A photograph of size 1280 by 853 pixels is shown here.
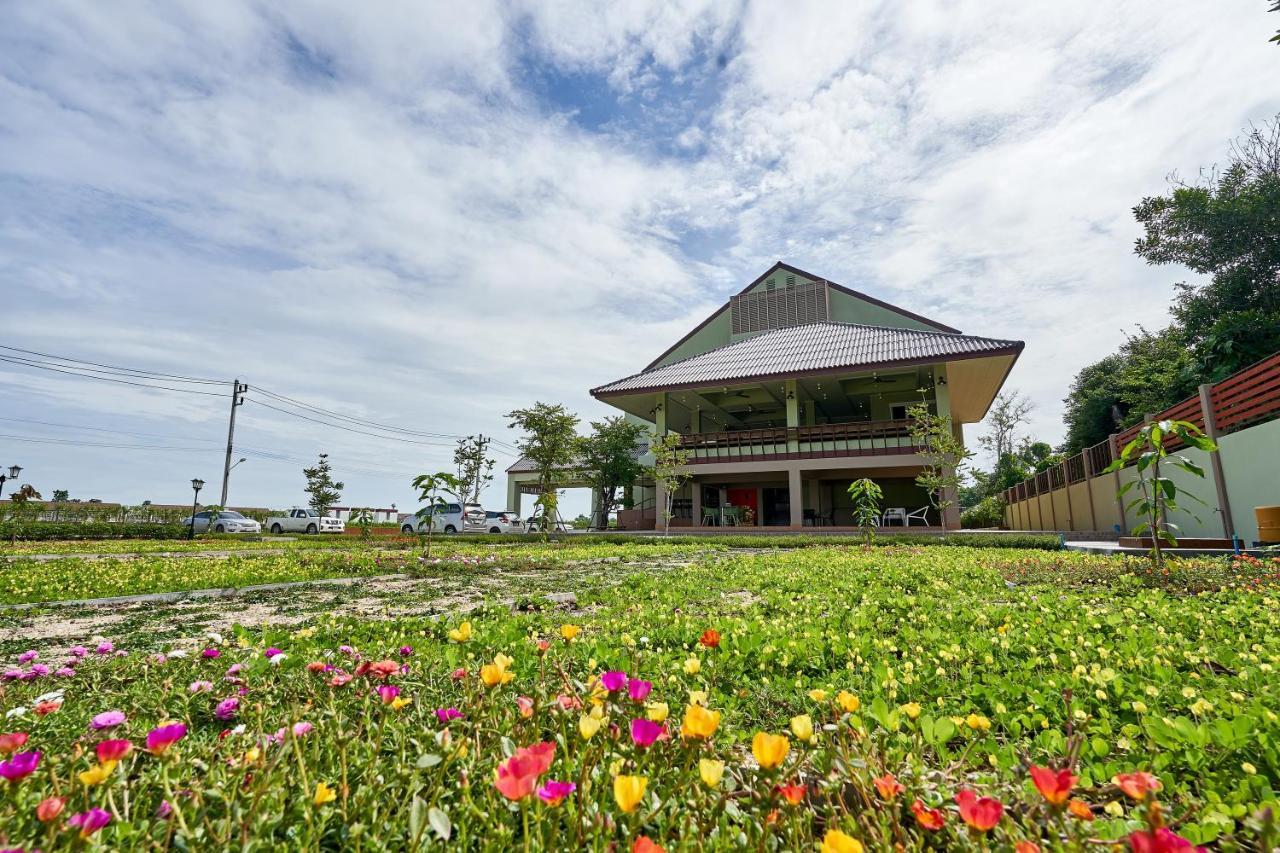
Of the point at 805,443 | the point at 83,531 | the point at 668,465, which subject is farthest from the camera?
the point at 83,531

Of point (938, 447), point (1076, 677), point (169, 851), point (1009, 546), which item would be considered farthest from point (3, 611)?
point (938, 447)

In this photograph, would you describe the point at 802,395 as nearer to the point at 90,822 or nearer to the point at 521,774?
the point at 521,774

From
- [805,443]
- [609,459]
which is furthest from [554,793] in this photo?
[609,459]

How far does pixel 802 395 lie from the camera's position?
22969mm

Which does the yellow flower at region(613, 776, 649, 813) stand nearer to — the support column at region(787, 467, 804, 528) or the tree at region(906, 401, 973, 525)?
the tree at region(906, 401, 973, 525)

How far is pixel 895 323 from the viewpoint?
25.6 meters

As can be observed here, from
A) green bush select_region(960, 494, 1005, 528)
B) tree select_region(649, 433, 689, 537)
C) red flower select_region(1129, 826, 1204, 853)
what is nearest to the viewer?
red flower select_region(1129, 826, 1204, 853)

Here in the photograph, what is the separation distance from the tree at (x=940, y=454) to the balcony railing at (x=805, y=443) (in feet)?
2.83

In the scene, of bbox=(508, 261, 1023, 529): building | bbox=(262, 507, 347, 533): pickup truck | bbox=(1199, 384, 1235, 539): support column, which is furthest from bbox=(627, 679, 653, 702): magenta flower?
bbox=(262, 507, 347, 533): pickup truck

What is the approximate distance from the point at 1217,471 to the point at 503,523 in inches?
1003

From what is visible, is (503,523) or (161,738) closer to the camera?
(161,738)

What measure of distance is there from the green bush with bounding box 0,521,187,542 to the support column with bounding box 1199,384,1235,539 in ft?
94.0

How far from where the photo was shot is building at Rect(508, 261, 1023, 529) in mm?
18359

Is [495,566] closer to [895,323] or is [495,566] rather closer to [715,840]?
[715,840]
